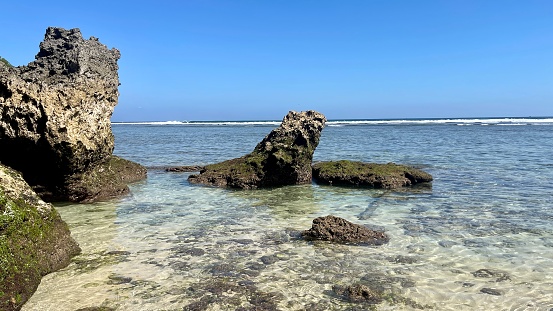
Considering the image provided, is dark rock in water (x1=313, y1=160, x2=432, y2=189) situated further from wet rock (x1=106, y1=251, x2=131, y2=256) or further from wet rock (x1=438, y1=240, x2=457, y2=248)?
wet rock (x1=106, y1=251, x2=131, y2=256)

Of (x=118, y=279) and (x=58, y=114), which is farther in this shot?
(x=58, y=114)

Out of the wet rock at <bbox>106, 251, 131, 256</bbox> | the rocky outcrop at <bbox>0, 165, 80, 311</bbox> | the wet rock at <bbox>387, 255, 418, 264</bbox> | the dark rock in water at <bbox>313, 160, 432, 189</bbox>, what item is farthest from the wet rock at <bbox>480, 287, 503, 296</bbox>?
the dark rock in water at <bbox>313, 160, 432, 189</bbox>

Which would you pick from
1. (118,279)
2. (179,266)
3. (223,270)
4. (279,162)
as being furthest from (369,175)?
(118,279)

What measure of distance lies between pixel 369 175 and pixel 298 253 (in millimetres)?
7932

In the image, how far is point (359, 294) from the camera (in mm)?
5496

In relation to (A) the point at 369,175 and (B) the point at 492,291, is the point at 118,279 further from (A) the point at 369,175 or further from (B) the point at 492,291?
(A) the point at 369,175

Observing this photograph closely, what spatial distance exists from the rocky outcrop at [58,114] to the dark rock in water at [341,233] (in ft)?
21.7

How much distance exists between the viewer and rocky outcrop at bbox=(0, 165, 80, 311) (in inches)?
205

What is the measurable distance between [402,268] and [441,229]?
2714 mm

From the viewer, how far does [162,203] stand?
38.5 ft

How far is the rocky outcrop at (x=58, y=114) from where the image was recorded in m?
9.99

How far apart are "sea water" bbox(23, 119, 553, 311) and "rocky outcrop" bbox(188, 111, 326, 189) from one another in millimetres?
1673

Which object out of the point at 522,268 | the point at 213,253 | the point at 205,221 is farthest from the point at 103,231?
the point at 522,268

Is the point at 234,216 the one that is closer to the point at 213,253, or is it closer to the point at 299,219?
the point at 299,219
